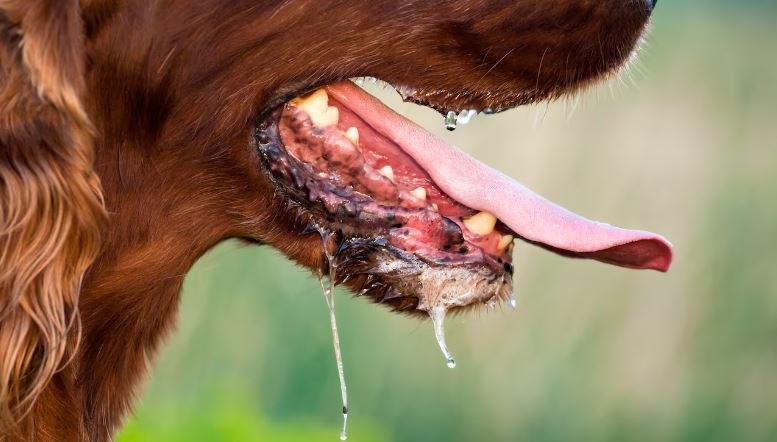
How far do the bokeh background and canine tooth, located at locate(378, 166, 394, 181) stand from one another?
1821 mm

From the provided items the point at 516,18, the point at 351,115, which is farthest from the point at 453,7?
the point at 351,115

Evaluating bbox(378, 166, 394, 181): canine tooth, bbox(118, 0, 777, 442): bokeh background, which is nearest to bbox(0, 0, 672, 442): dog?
bbox(378, 166, 394, 181): canine tooth

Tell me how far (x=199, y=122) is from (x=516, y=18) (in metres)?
0.57

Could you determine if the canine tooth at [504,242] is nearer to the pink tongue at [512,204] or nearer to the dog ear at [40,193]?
the pink tongue at [512,204]

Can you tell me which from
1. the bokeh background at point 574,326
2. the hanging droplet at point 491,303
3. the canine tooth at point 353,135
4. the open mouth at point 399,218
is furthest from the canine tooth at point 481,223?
the bokeh background at point 574,326

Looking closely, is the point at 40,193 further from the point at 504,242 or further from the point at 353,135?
the point at 504,242

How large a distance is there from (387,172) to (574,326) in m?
2.39

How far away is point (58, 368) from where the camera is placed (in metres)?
1.85

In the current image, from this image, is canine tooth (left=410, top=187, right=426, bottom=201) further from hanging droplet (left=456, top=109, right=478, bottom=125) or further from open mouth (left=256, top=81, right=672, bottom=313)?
hanging droplet (left=456, top=109, right=478, bottom=125)

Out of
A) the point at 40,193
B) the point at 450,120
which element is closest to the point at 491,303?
the point at 450,120

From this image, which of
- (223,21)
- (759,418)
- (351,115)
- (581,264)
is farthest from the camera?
(581,264)

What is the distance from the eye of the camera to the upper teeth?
195 centimetres

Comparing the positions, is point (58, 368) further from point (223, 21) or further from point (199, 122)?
point (223, 21)

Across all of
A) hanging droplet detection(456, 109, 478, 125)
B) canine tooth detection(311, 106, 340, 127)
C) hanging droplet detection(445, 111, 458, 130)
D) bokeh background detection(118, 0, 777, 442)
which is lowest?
bokeh background detection(118, 0, 777, 442)
